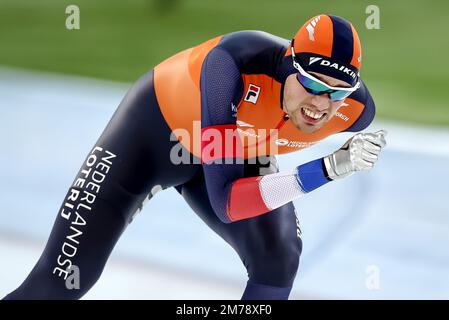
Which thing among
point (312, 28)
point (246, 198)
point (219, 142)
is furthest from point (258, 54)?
point (246, 198)

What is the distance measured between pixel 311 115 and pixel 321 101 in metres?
0.09

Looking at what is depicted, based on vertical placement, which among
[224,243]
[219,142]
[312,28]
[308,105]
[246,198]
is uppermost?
[312,28]

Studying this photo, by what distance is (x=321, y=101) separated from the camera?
3.09m

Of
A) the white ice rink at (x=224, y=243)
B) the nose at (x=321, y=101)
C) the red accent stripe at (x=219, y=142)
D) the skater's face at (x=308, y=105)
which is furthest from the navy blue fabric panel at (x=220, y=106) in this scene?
the white ice rink at (x=224, y=243)

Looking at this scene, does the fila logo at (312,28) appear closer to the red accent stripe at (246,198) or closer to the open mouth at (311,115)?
the open mouth at (311,115)

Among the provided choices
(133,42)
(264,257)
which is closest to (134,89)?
(264,257)

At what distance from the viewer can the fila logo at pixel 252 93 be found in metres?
3.27

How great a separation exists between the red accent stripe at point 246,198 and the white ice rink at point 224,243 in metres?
1.32

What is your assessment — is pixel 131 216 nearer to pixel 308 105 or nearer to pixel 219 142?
pixel 219 142

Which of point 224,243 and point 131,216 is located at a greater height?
point 131,216

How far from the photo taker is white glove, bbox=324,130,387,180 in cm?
283

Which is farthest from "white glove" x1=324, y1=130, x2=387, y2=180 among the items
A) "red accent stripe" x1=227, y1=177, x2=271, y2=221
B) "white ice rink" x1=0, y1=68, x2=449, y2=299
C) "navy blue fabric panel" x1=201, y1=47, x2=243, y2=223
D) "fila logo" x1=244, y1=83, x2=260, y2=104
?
"white ice rink" x1=0, y1=68, x2=449, y2=299

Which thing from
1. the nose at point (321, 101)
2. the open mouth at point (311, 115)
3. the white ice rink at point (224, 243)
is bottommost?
the white ice rink at point (224, 243)

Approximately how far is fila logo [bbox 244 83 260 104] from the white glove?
0.50 meters
